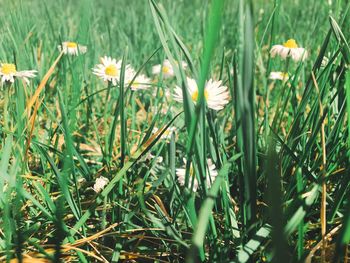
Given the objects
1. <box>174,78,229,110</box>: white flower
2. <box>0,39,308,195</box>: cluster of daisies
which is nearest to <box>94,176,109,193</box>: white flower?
<box>0,39,308,195</box>: cluster of daisies

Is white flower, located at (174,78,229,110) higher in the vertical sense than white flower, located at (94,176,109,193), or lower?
higher

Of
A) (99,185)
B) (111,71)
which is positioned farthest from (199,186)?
(111,71)

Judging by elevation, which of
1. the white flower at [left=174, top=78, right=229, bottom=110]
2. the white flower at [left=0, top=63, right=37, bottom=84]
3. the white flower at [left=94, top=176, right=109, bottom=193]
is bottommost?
the white flower at [left=94, top=176, right=109, bottom=193]

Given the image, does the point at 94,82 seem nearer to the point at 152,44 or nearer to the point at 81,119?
the point at 81,119

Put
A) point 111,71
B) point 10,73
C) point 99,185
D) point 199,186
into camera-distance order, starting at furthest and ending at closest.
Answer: point 111,71, point 10,73, point 99,185, point 199,186

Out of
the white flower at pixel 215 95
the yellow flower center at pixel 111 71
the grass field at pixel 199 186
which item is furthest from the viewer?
the yellow flower center at pixel 111 71

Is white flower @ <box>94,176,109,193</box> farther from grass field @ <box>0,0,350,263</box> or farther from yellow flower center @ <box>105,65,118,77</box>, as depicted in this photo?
yellow flower center @ <box>105,65,118,77</box>

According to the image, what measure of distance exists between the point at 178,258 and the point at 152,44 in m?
1.18

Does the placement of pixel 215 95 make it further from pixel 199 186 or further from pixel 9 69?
pixel 9 69

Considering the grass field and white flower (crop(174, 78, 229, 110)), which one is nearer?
the grass field

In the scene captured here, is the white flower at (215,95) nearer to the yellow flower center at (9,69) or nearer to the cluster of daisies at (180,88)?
the cluster of daisies at (180,88)

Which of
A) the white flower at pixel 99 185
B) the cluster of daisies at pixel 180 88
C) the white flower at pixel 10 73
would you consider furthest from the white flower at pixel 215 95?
the white flower at pixel 10 73

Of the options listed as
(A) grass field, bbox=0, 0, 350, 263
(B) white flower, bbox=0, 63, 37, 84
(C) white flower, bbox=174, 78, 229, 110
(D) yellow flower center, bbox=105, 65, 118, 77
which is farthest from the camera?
(D) yellow flower center, bbox=105, 65, 118, 77

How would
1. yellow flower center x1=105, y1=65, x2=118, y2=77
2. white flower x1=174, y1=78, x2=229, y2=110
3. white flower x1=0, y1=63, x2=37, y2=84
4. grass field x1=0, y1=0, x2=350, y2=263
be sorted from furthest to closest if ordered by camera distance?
yellow flower center x1=105, y1=65, x2=118, y2=77, white flower x1=0, y1=63, x2=37, y2=84, white flower x1=174, y1=78, x2=229, y2=110, grass field x1=0, y1=0, x2=350, y2=263
